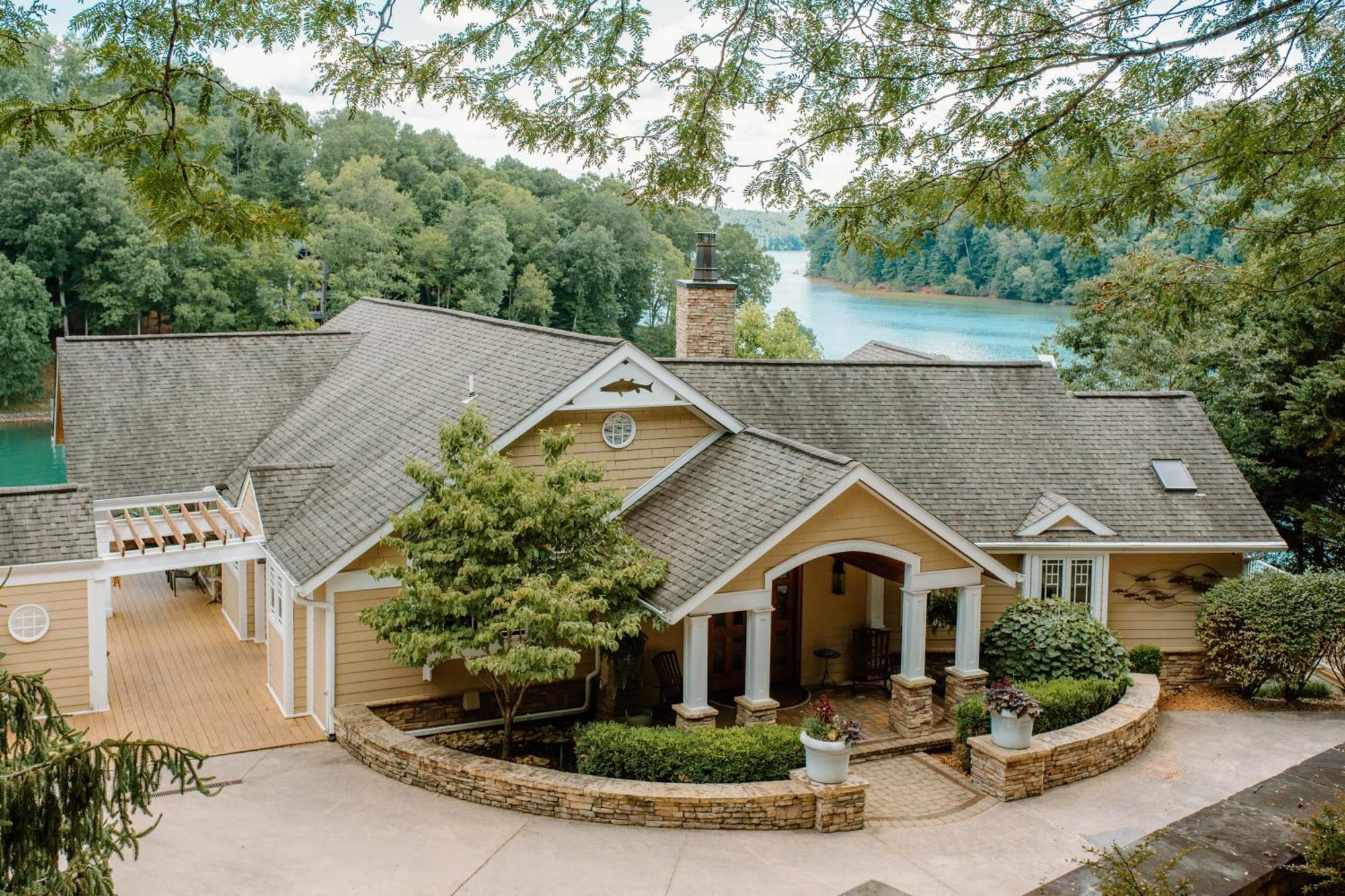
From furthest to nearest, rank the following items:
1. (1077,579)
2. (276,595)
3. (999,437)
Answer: (999,437)
(1077,579)
(276,595)

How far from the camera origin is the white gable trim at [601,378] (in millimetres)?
14391

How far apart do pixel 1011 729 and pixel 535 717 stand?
220 inches

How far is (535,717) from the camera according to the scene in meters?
14.7

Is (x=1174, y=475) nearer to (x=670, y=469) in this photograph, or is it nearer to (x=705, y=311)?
(x=670, y=469)

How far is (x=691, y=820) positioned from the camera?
1174cm

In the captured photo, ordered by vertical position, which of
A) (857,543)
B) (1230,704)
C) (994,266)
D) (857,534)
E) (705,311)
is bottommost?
(1230,704)

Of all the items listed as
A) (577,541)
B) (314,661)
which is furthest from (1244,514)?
(314,661)

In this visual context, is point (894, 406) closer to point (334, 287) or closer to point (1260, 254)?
point (1260, 254)

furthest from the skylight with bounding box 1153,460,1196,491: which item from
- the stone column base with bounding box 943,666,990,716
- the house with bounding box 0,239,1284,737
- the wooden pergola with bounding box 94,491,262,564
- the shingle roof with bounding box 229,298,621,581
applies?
the wooden pergola with bounding box 94,491,262,564

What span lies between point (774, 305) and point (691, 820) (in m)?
88.1

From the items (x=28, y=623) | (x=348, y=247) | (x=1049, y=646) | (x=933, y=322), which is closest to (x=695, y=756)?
(x=1049, y=646)

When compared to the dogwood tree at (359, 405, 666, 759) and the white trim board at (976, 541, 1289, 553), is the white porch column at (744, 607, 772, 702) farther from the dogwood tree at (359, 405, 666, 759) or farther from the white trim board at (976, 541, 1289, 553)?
the white trim board at (976, 541, 1289, 553)

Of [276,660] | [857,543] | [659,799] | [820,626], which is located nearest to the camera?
[659,799]

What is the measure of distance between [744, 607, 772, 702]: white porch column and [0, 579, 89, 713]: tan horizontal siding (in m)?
7.90
